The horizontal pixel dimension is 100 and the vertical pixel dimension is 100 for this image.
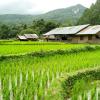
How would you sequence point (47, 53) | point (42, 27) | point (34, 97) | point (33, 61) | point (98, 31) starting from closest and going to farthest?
point (34, 97) → point (33, 61) → point (47, 53) → point (98, 31) → point (42, 27)

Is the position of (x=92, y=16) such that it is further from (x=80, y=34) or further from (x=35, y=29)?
(x=80, y=34)

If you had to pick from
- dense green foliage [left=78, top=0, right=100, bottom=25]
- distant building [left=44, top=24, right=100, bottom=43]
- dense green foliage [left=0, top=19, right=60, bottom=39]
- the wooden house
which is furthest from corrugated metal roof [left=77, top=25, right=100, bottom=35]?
dense green foliage [left=78, top=0, right=100, bottom=25]

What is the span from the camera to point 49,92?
23.2 ft

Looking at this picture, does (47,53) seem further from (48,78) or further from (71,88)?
(71,88)

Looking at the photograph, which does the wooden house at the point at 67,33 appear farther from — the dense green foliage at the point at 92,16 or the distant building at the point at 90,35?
the dense green foliage at the point at 92,16

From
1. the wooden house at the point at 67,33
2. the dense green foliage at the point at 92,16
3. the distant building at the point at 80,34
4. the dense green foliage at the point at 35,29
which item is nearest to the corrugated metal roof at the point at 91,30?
the distant building at the point at 80,34

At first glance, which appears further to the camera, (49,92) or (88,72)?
(88,72)

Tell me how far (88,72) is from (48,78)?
4.70 ft

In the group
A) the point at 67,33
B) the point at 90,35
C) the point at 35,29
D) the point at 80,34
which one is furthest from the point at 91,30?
the point at 35,29

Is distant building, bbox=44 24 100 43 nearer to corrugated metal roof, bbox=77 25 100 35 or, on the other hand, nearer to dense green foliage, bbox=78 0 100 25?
corrugated metal roof, bbox=77 25 100 35

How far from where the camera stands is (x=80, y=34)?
3697 centimetres

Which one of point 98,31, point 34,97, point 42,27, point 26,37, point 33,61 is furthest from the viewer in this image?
point 42,27

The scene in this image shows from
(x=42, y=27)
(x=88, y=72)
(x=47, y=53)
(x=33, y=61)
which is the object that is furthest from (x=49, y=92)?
(x=42, y=27)

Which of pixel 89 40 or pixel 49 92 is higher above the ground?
pixel 49 92
